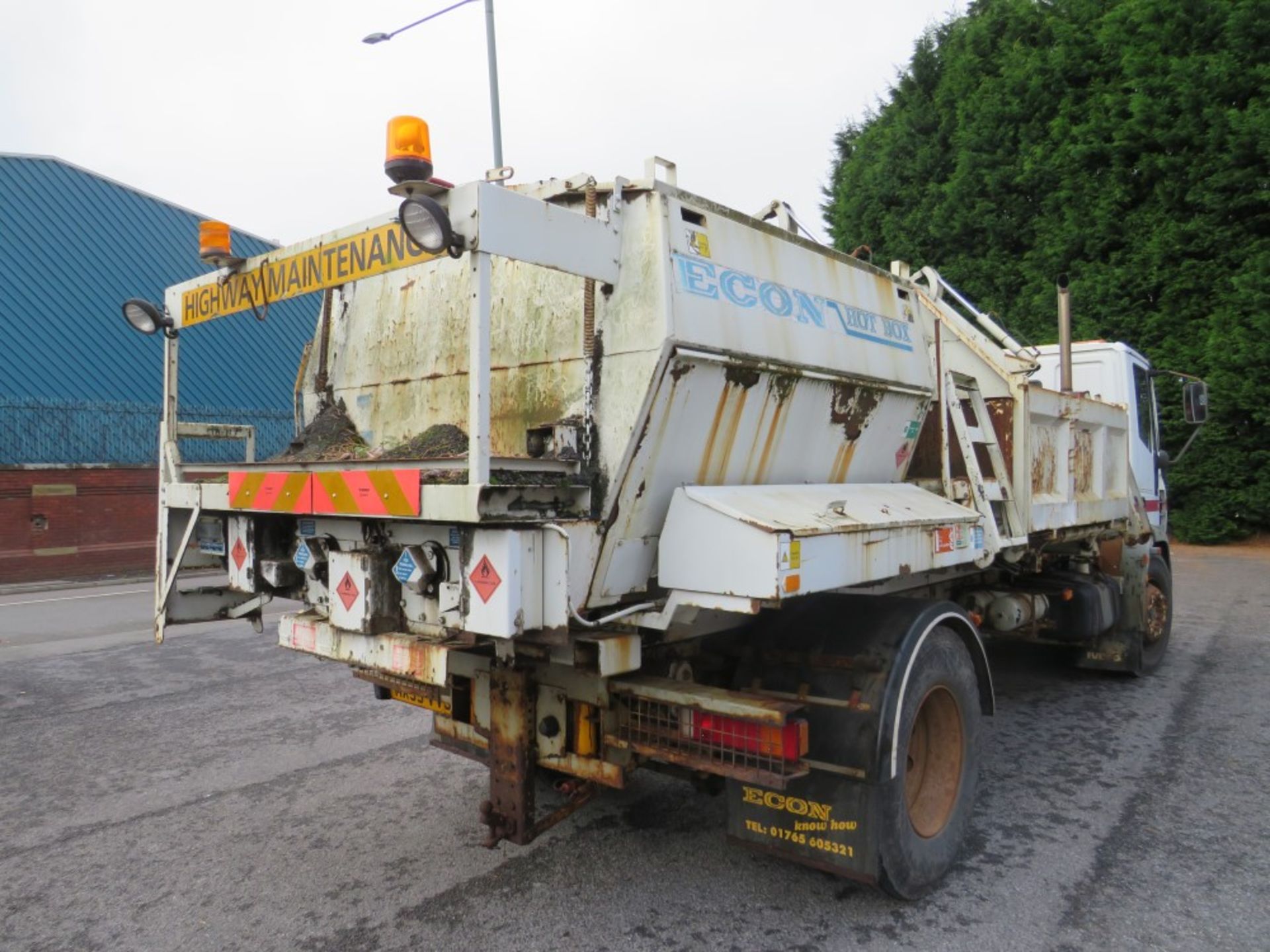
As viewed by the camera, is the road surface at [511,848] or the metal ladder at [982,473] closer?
the road surface at [511,848]

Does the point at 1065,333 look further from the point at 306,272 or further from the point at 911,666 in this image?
the point at 306,272

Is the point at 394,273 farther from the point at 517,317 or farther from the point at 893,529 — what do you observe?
the point at 893,529

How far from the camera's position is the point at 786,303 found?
3.52 metres

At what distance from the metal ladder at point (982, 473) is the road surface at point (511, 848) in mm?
1298

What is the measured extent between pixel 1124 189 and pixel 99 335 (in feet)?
62.6

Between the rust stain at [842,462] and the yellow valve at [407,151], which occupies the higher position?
the yellow valve at [407,151]

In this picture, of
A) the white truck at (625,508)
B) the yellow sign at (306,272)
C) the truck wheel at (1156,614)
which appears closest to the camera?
the white truck at (625,508)

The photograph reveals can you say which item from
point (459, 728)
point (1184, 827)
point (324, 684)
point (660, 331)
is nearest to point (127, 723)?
point (324, 684)

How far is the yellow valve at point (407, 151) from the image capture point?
2660mm

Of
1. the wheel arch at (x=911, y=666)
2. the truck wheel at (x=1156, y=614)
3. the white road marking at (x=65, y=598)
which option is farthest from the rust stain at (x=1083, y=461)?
the white road marking at (x=65, y=598)

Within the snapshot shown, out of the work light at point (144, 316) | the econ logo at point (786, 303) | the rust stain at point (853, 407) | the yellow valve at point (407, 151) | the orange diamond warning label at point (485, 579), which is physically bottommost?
the orange diamond warning label at point (485, 579)

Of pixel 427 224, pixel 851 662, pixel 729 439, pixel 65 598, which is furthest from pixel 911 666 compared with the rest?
pixel 65 598

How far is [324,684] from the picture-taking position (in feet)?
22.4

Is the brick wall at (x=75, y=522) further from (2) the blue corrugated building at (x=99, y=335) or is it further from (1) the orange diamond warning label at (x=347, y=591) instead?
(1) the orange diamond warning label at (x=347, y=591)
